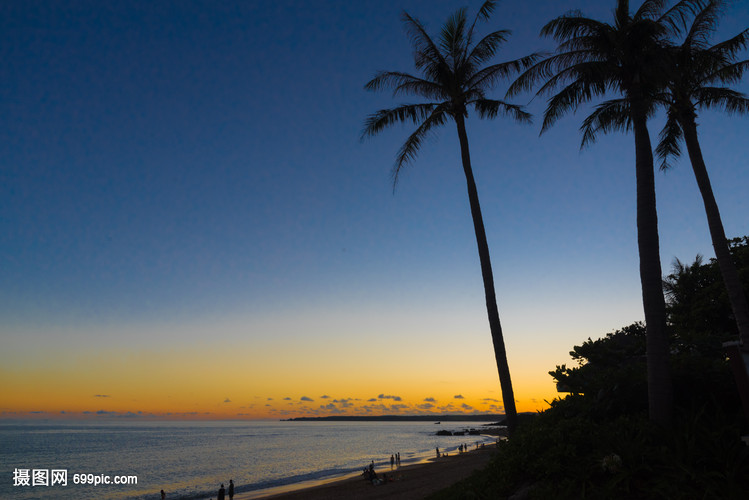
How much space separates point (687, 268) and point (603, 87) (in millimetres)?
19456

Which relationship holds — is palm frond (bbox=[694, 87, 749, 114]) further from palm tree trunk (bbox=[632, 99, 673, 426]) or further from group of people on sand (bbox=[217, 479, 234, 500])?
group of people on sand (bbox=[217, 479, 234, 500])

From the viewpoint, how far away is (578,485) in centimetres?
840

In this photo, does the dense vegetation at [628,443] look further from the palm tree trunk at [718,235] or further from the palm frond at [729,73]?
the palm frond at [729,73]

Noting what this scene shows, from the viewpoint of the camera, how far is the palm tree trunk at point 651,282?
362 inches

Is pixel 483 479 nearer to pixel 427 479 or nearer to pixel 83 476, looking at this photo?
pixel 427 479

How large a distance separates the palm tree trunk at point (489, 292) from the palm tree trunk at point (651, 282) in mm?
4167

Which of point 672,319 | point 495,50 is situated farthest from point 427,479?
point 495,50

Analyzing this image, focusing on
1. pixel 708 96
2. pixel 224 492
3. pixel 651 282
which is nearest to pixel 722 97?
pixel 708 96

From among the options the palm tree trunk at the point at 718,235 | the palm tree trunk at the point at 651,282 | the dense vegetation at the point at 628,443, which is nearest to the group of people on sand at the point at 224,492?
the dense vegetation at the point at 628,443

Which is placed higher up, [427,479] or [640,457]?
[640,457]

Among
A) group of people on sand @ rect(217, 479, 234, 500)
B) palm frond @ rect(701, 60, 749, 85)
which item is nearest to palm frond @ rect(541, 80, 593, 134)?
palm frond @ rect(701, 60, 749, 85)

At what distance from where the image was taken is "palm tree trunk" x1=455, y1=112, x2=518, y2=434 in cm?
1317

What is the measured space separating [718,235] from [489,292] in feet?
27.9

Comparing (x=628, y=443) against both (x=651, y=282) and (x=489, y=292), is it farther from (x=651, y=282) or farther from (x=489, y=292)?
(x=489, y=292)
